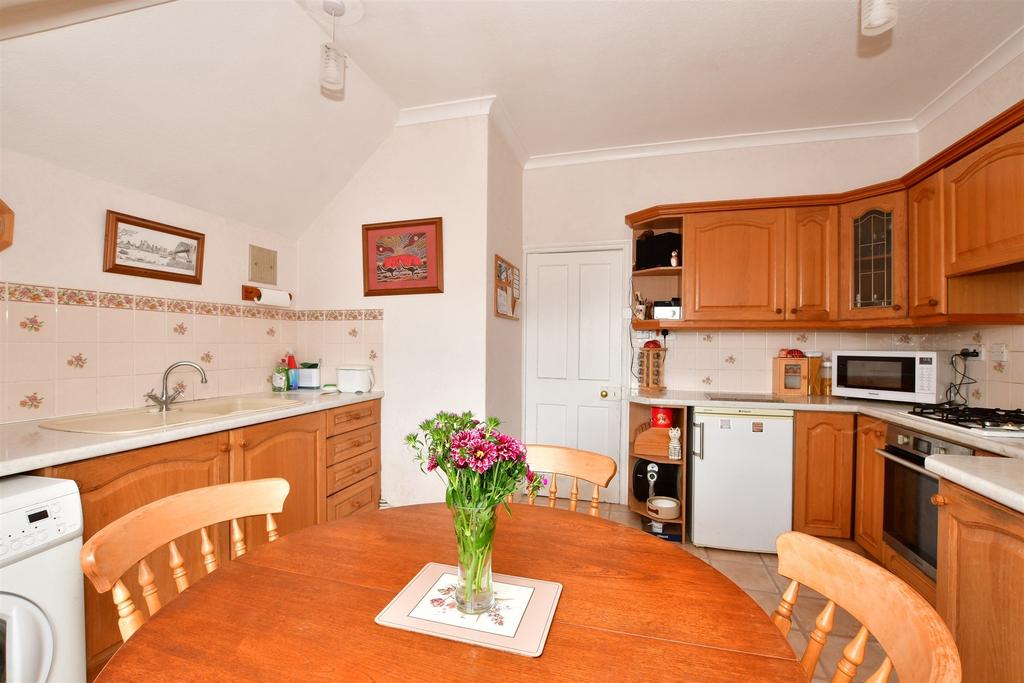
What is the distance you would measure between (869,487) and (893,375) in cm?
67

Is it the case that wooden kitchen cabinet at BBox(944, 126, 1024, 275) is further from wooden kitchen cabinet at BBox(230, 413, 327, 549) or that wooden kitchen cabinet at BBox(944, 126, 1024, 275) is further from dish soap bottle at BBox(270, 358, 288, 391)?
dish soap bottle at BBox(270, 358, 288, 391)

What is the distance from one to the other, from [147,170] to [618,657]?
2.67 metres

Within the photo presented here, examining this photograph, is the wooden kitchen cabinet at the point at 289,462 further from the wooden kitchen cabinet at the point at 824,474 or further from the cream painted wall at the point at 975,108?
the cream painted wall at the point at 975,108

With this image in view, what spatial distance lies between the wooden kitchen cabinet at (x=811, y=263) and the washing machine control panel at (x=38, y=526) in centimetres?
348

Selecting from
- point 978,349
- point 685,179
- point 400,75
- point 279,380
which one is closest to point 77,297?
point 279,380

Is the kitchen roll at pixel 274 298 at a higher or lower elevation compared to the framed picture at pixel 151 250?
lower

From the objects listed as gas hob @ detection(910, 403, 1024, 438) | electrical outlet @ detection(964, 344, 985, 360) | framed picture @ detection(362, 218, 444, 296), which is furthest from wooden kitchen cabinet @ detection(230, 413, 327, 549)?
electrical outlet @ detection(964, 344, 985, 360)

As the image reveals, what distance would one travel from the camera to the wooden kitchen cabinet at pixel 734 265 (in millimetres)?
2822

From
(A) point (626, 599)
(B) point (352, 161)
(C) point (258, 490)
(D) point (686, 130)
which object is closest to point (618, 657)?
(A) point (626, 599)

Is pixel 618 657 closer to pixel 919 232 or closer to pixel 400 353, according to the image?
pixel 400 353

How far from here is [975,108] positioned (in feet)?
7.91

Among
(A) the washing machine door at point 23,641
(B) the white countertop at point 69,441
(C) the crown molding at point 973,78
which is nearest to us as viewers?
(A) the washing machine door at point 23,641

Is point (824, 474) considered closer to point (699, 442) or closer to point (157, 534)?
point (699, 442)

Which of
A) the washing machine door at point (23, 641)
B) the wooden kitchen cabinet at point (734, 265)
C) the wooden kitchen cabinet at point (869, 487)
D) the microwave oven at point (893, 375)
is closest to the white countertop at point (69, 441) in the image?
the washing machine door at point (23, 641)
